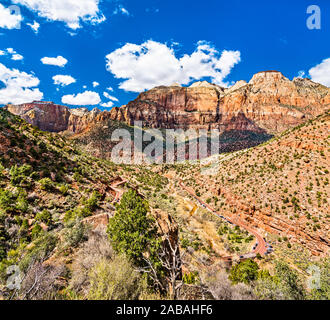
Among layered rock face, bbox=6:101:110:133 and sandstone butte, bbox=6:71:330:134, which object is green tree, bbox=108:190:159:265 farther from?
layered rock face, bbox=6:101:110:133

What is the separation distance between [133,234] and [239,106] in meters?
156

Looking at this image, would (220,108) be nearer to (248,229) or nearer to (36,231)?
(248,229)

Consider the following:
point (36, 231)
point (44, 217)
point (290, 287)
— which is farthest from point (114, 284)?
point (290, 287)

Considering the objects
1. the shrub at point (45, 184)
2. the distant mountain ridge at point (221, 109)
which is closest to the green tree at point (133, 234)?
the shrub at point (45, 184)

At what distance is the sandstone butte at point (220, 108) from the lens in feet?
399

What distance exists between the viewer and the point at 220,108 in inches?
6181

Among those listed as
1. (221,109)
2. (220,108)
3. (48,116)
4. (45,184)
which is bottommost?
(45,184)

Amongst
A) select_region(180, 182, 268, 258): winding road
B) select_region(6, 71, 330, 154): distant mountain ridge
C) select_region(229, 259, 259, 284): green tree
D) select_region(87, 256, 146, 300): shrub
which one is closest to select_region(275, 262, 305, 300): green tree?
select_region(229, 259, 259, 284): green tree

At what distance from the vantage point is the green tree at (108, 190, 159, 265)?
10.5 meters

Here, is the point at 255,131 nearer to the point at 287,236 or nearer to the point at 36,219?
the point at 287,236

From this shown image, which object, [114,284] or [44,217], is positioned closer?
[114,284]

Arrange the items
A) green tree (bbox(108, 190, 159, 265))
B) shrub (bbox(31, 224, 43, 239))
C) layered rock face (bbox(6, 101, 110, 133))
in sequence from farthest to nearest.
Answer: layered rock face (bbox(6, 101, 110, 133)) → shrub (bbox(31, 224, 43, 239)) → green tree (bbox(108, 190, 159, 265))

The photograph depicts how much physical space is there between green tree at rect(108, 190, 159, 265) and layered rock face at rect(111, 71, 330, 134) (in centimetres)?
12602

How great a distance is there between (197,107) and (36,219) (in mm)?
166739
